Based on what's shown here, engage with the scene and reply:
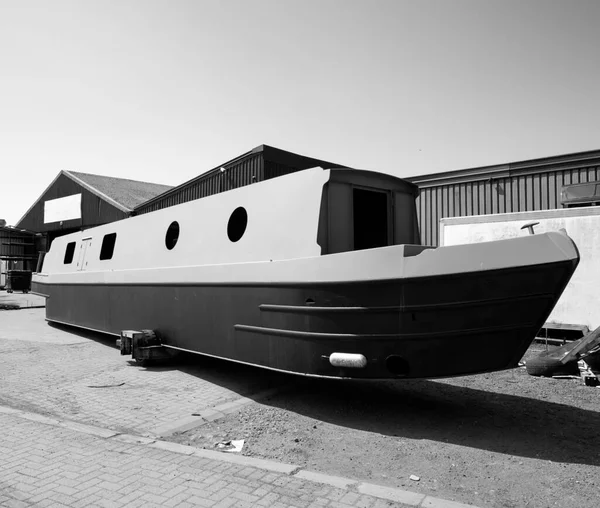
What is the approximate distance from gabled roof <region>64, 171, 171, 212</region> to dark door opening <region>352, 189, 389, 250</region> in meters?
18.6

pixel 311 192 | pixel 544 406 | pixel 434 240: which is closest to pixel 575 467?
pixel 544 406

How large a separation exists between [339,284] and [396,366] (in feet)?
3.16

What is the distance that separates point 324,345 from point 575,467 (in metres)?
2.36

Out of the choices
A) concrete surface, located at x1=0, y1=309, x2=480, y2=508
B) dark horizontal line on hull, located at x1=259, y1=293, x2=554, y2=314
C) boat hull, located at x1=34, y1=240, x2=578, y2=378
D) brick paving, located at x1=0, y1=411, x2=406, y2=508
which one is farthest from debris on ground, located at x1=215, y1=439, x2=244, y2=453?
dark horizontal line on hull, located at x1=259, y1=293, x2=554, y2=314

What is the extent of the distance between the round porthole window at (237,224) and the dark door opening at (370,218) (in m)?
1.47

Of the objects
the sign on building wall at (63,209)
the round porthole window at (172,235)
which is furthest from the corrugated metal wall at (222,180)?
the sign on building wall at (63,209)

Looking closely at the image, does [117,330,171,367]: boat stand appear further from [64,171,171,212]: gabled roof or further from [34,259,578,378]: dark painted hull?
[64,171,171,212]: gabled roof

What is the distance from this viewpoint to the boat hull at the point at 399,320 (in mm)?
4312

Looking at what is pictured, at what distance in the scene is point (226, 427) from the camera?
497 centimetres

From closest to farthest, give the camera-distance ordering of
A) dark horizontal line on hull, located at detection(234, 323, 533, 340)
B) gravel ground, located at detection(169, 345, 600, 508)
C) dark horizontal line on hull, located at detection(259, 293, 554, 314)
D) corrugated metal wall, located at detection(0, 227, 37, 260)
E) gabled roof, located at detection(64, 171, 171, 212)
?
1. gravel ground, located at detection(169, 345, 600, 508)
2. dark horizontal line on hull, located at detection(259, 293, 554, 314)
3. dark horizontal line on hull, located at detection(234, 323, 533, 340)
4. gabled roof, located at detection(64, 171, 171, 212)
5. corrugated metal wall, located at detection(0, 227, 37, 260)

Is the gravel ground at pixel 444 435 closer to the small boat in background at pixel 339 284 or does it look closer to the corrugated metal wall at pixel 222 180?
the small boat in background at pixel 339 284

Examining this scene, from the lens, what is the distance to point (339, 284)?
489cm

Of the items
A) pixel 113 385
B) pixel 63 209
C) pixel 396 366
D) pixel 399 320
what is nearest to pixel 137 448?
pixel 396 366

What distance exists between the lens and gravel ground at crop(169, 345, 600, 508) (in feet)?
11.9
